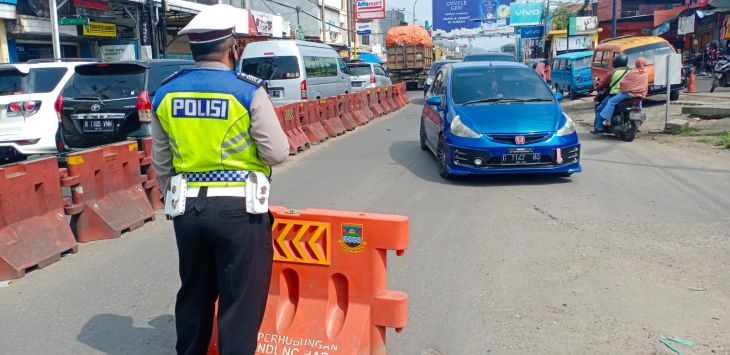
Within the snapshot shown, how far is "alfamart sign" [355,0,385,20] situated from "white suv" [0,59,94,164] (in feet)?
137

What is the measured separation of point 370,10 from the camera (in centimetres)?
5169

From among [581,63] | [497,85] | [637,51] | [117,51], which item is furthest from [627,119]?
[117,51]

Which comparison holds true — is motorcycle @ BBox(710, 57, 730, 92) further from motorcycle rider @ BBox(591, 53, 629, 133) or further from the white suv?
the white suv

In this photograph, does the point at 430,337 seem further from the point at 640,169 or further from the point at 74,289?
the point at 640,169

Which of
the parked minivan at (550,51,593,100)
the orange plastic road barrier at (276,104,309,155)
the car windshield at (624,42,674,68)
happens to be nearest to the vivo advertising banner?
the parked minivan at (550,51,593,100)

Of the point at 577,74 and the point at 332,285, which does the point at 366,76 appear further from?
the point at 332,285

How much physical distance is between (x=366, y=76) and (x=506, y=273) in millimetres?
22421

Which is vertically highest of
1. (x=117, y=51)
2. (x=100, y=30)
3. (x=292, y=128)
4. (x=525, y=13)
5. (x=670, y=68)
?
(x=525, y=13)

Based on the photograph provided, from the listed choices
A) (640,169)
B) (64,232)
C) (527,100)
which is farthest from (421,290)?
(640,169)

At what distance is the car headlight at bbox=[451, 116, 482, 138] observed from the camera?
29.1ft

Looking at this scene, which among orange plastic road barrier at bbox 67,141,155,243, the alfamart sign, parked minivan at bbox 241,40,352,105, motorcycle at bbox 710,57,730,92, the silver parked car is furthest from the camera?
the alfamart sign

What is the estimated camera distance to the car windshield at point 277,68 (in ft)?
55.2

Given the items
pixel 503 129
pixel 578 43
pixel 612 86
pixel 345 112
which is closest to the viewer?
pixel 503 129

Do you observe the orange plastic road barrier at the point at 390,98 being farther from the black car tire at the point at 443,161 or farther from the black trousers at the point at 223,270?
the black trousers at the point at 223,270
